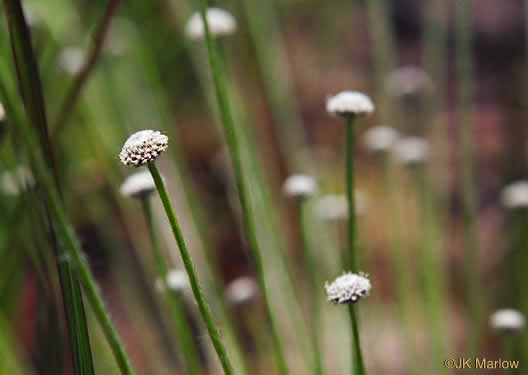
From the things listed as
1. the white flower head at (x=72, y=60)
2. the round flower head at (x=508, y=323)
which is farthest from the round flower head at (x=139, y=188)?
the white flower head at (x=72, y=60)

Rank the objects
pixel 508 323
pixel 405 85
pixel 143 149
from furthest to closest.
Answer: pixel 405 85, pixel 508 323, pixel 143 149

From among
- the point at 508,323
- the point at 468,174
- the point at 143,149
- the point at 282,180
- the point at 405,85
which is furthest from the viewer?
the point at 282,180

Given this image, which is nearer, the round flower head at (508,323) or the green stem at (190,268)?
the green stem at (190,268)

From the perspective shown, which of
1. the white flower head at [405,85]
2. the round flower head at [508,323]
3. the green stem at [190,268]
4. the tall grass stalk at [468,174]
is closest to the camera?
the green stem at [190,268]

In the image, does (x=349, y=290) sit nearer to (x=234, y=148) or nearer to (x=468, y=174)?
(x=234, y=148)

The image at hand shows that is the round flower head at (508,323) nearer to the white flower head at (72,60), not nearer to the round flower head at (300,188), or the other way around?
the round flower head at (300,188)

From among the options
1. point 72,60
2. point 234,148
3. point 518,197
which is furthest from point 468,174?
point 72,60
